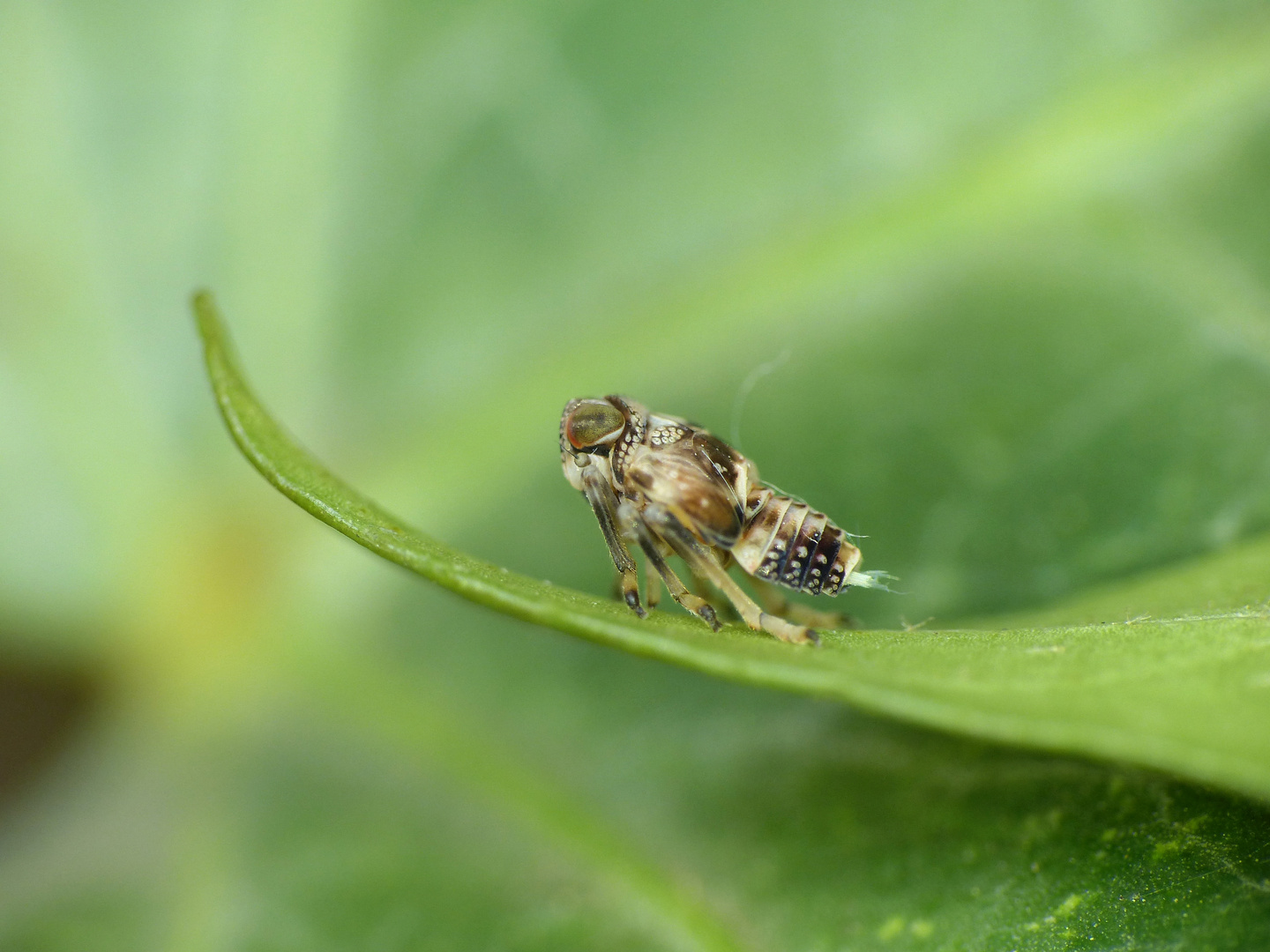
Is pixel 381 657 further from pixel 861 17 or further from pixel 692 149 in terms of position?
pixel 861 17

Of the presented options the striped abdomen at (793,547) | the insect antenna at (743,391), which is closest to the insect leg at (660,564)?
the striped abdomen at (793,547)

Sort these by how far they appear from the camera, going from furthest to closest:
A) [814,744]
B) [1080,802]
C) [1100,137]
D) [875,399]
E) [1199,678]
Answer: [1100,137]
[875,399]
[814,744]
[1080,802]
[1199,678]

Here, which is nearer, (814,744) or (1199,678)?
(1199,678)

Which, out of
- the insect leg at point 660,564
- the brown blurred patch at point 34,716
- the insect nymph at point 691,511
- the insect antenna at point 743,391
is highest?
the insect antenna at point 743,391

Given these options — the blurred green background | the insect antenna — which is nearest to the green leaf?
the blurred green background

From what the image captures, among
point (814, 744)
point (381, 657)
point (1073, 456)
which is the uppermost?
point (1073, 456)

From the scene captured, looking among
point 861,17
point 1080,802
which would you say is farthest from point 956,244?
point 1080,802

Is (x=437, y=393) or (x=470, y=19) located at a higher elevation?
(x=470, y=19)

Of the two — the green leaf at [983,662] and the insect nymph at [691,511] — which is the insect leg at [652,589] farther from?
the green leaf at [983,662]
